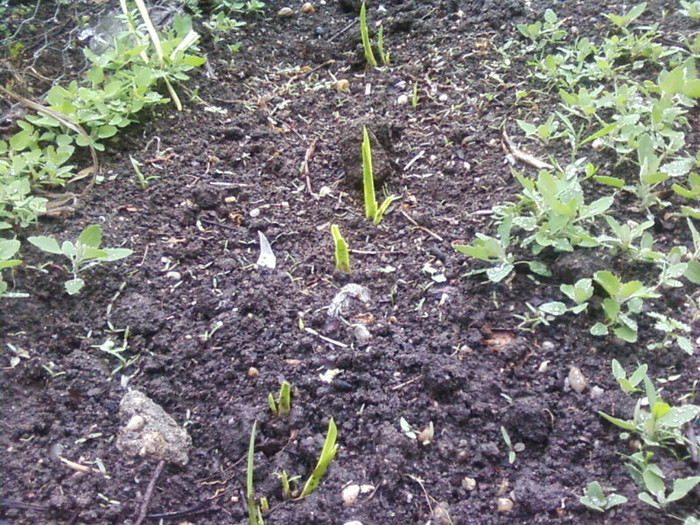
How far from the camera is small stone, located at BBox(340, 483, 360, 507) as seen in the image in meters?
1.31

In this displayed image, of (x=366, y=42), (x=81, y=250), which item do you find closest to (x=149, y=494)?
(x=81, y=250)

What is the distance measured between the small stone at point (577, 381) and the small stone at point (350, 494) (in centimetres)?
53

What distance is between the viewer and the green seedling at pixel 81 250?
63.2 inches

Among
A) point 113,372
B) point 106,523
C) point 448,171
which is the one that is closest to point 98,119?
point 113,372

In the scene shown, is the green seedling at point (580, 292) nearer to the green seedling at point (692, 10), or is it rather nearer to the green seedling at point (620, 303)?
the green seedling at point (620, 303)

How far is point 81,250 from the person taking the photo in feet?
5.40

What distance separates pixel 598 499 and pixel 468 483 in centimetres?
26

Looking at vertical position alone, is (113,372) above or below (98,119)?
below

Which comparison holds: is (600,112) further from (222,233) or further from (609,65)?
(222,233)

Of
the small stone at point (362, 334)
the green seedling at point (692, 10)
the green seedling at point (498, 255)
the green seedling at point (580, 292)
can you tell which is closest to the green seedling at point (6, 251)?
the small stone at point (362, 334)

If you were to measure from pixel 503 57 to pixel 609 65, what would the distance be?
39 centimetres

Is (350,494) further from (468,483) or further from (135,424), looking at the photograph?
(135,424)

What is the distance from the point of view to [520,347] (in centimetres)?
150

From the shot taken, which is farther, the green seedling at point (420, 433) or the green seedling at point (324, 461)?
the green seedling at point (420, 433)
